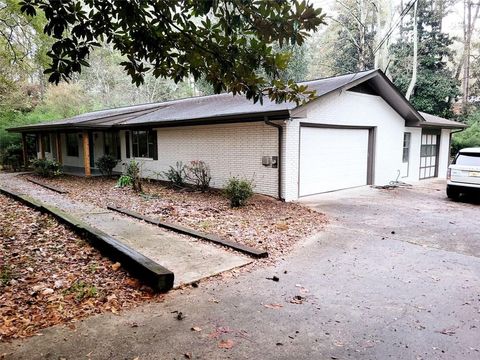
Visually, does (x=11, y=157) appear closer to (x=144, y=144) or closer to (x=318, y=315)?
(x=144, y=144)

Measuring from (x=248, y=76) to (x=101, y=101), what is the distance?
128 ft

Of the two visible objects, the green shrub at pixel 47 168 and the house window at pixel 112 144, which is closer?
the green shrub at pixel 47 168

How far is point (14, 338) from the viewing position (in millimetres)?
3098

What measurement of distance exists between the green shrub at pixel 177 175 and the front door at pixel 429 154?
1096cm

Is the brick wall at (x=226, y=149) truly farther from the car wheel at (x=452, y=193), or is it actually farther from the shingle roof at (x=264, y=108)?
the car wheel at (x=452, y=193)

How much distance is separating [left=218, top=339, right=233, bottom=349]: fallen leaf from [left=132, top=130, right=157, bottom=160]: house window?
41.8ft

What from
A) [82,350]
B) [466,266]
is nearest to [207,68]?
[82,350]

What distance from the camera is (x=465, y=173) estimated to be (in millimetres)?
10227

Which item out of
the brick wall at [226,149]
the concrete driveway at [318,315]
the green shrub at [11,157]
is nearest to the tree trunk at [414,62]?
the brick wall at [226,149]

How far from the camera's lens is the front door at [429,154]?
1639 centimetres

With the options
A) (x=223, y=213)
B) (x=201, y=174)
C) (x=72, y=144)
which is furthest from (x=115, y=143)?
(x=223, y=213)

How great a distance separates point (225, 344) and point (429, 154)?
663 inches

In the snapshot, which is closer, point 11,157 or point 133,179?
point 133,179

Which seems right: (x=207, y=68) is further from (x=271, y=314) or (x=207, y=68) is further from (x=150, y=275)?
(x=271, y=314)
